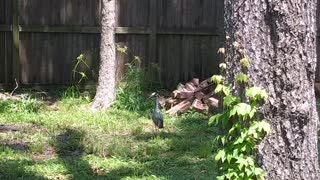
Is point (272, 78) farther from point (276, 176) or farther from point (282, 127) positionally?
point (276, 176)

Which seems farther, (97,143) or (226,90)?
(97,143)

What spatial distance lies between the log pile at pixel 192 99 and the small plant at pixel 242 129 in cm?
527

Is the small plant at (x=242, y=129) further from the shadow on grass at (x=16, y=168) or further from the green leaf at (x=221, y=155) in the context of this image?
the shadow on grass at (x=16, y=168)

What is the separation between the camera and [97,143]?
23.9 ft

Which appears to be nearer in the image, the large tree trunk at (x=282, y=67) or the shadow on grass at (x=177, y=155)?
the large tree trunk at (x=282, y=67)

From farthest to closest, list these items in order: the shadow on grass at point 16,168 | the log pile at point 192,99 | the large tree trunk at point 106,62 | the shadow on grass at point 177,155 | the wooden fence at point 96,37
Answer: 1. the wooden fence at point 96,37
2. the large tree trunk at point 106,62
3. the log pile at point 192,99
4. the shadow on grass at point 177,155
5. the shadow on grass at point 16,168

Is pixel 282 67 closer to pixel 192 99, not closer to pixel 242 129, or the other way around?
pixel 242 129

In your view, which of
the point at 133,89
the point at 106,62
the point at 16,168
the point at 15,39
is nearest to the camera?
the point at 16,168

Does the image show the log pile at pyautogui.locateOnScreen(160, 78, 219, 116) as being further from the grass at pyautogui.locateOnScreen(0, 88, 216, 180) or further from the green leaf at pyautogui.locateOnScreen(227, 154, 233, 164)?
the green leaf at pyautogui.locateOnScreen(227, 154, 233, 164)

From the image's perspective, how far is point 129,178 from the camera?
19.7 ft

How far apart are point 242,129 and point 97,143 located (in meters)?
3.56

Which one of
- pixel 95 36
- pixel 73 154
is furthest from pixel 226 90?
pixel 95 36

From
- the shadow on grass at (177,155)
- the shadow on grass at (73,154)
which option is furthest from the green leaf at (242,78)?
the shadow on grass at (73,154)

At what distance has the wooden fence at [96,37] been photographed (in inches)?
424
